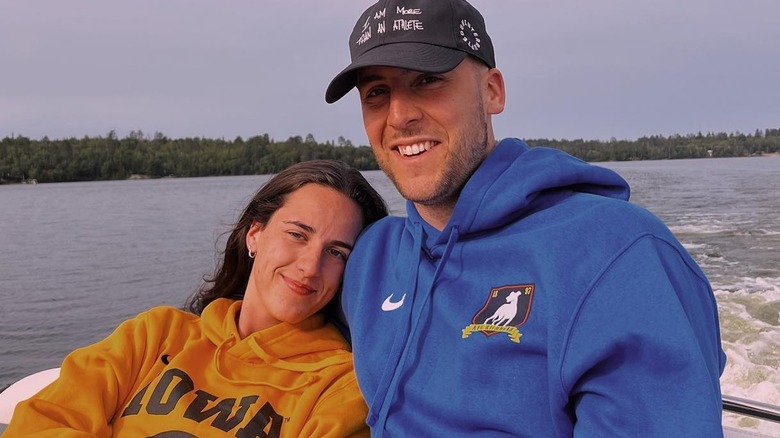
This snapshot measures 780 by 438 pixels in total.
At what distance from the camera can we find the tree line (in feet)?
144

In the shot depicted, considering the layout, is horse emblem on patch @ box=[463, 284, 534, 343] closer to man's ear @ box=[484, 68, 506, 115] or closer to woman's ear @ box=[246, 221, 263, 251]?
man's ear @ box=[484, 68, 506, 115]

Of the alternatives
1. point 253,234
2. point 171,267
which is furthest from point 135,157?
point 253,234

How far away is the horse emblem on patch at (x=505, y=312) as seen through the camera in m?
1.40

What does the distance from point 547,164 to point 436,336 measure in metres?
0.50

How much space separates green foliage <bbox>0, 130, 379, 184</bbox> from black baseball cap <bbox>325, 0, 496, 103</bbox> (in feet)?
149

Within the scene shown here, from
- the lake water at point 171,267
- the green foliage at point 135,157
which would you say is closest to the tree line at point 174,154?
the green foliage at point 135,157

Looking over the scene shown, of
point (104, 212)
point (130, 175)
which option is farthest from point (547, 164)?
point (130, 175)

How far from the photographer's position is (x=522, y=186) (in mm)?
1562

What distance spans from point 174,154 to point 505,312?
5773cm

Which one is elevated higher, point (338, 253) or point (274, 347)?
point (338, 253)

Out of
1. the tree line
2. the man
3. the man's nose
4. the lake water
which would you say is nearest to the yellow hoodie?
the man

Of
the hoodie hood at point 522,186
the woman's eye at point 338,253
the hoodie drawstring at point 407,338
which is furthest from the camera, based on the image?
the woman's eye at point 338,253

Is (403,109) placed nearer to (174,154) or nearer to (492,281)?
(492,281)

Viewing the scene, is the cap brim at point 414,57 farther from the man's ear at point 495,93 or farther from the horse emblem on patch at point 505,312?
the horse emblem on patch at point 505,312
